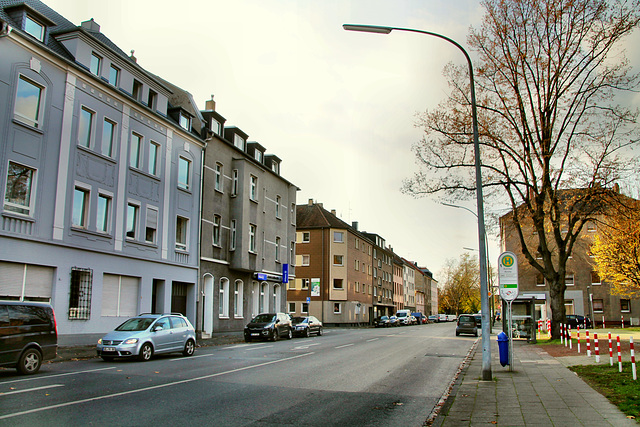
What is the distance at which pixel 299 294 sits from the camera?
199ft

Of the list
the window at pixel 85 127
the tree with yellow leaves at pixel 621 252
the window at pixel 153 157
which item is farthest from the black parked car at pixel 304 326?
the tree with yellow leaves at pixel 621 252

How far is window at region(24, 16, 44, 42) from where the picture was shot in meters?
19.5

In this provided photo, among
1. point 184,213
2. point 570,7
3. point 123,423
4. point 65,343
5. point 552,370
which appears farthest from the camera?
point 184,213

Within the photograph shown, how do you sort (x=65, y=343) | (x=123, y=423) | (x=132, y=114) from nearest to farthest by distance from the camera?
(x=123, y=423) → (x=65, y=343) → (x=132, y=114)

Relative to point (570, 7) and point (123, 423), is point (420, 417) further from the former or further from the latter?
point (570, 7)

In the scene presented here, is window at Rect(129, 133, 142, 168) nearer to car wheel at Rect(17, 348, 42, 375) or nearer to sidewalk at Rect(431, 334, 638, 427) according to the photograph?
car wheel at Rect(17, 348, 42, 375)

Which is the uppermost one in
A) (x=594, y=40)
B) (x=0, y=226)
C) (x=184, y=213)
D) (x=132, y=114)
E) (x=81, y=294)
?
(x=594, y=40)

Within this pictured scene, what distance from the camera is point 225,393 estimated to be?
987 cm

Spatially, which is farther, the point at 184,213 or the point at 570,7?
the point at 184,213

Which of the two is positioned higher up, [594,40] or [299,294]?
[594,40]

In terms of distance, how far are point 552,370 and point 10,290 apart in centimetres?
1781

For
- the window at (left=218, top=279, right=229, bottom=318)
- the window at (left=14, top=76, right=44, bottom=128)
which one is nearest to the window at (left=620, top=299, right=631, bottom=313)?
the window at (left=218, top=279, right=229, bottom=318)

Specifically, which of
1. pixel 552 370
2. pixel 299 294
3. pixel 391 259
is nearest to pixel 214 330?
pixel 552 370

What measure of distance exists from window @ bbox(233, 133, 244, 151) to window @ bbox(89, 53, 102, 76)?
1299cm
